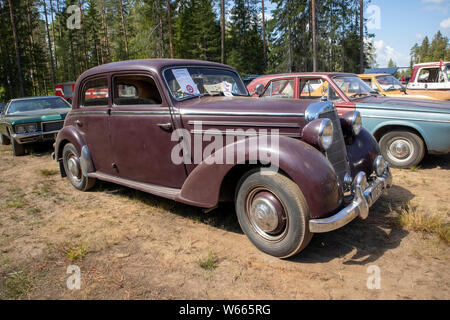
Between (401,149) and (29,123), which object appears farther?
(29,123)

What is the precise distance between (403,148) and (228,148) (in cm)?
396

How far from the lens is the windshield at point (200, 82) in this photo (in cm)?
343

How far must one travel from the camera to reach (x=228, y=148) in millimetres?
2838

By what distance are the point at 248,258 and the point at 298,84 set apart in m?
4.38

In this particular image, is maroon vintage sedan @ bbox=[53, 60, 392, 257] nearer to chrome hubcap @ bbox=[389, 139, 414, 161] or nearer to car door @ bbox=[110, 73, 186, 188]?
car door @ bbox=[110, 73, 186, 188]

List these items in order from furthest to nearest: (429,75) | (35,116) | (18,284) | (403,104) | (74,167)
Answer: (429,75) < (35,116) < (403,104) < (74,167) < (18,284)

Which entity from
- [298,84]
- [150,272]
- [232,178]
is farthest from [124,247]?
[298,84]

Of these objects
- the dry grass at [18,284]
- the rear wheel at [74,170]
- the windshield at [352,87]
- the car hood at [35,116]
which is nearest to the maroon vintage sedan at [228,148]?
the rear wheel at [74,170]

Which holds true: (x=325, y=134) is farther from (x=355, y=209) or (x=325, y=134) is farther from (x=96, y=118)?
(x=96, y=118)

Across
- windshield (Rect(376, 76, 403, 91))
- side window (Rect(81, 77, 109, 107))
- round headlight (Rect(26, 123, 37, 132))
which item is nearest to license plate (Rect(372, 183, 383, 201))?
side window (Rect(81, 77, 109, 107))

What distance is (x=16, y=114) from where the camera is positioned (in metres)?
8.07

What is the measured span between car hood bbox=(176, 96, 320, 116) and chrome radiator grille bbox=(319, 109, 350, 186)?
0.22 m

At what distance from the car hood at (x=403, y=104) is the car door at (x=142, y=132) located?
382cm

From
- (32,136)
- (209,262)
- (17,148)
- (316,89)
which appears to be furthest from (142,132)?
(17,148)
